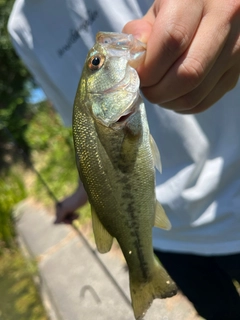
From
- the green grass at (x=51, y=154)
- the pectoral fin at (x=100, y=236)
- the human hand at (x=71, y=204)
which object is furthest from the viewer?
the green grass at (x=51, y=154)

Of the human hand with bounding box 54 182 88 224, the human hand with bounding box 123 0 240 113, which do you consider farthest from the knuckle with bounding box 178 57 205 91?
the human hand with bounding box 54 182 88 224

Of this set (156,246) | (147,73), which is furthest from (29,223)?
(147,73)

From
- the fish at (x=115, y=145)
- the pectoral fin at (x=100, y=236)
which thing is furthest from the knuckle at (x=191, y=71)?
the pectoral fin at (x=100, y=236)

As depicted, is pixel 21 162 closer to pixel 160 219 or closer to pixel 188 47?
pixel 160 219

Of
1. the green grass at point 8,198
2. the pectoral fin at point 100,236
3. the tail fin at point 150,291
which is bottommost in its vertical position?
the green grass at point 8,198

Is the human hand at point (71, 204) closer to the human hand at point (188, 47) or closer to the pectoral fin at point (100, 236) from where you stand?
the pectoral fin at point (100, 236)

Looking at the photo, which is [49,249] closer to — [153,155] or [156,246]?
[156,246]

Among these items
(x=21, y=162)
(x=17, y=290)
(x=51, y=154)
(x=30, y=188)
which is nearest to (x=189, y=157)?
(x=17, y=290)
